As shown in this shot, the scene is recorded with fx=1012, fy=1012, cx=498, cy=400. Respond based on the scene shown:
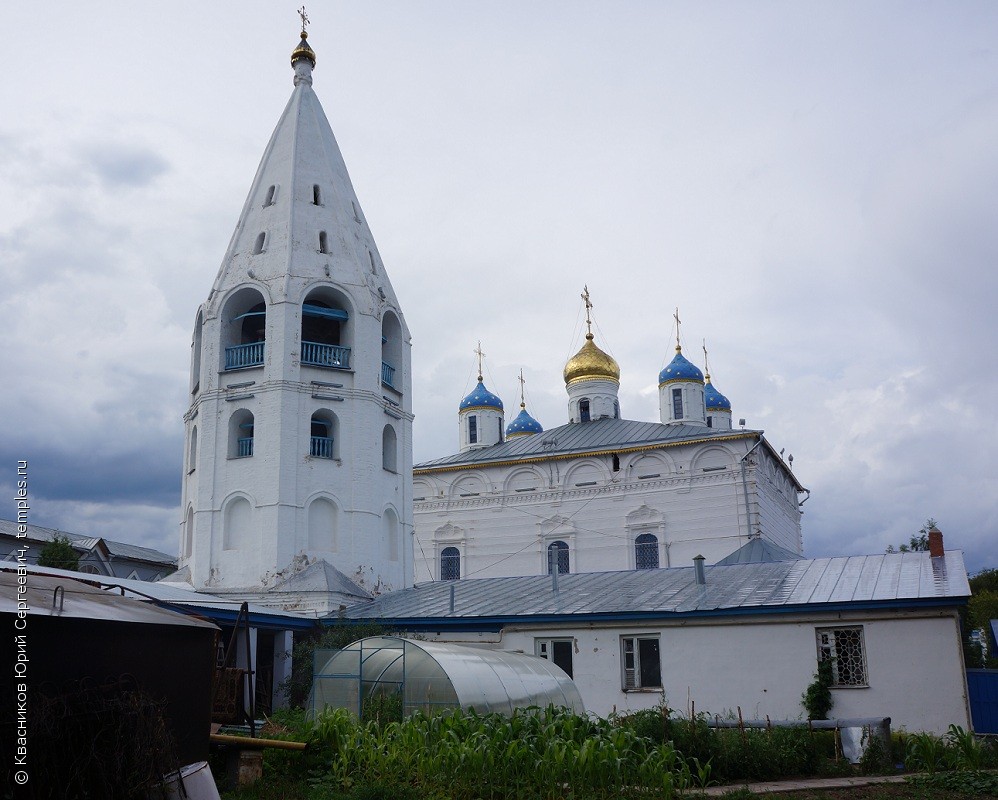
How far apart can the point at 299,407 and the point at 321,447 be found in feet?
3.65

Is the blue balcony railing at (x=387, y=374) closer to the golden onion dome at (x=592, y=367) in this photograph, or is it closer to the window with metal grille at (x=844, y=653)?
the window with metal grille at (x=844, y=653)

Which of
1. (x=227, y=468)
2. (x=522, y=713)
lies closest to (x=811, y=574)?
(x=522, y=713)

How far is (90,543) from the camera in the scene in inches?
1326

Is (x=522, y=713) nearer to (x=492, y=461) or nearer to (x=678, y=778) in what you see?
(x=678, y=778)

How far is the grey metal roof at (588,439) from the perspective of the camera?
1383 inches

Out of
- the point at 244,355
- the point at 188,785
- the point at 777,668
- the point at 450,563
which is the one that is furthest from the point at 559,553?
the point at 188,785

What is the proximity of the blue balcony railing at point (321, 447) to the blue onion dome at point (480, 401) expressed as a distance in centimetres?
1999

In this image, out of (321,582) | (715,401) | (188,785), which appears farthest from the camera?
(715,401)

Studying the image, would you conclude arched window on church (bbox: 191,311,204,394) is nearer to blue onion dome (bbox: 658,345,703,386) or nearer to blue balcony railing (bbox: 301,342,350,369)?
blue balcony railing (bbox: 301,342,350,369)

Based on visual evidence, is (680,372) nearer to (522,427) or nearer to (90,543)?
(522,427)

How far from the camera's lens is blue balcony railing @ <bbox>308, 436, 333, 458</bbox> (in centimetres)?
2312

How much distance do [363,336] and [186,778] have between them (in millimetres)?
16345

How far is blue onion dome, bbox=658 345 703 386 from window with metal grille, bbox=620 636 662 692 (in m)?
22.5

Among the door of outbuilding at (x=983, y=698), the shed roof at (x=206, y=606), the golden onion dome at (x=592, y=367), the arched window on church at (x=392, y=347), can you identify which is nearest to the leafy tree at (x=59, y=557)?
the shed roof at (x=206, y=606)
